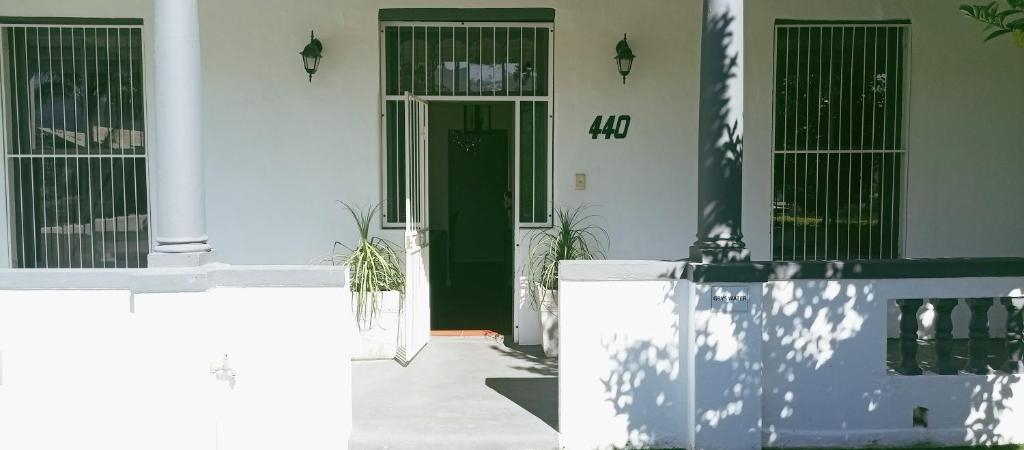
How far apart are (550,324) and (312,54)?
2885mm

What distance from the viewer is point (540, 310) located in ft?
20.5

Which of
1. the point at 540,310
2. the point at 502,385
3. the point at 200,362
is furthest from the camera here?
the point at 540,310

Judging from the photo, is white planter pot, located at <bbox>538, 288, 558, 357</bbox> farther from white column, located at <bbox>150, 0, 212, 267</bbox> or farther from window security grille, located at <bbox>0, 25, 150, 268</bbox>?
window security grille, located at <bbox>0, 25, 150, 268</bbox>

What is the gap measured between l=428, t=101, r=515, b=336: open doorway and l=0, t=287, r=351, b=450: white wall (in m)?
4.60

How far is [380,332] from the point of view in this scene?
6.14 meters

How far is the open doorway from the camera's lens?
9.86 meters

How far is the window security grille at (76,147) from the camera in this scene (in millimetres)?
6363

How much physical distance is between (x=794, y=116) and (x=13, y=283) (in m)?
5.74

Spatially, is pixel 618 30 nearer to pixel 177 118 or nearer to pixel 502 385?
pixel 502 385

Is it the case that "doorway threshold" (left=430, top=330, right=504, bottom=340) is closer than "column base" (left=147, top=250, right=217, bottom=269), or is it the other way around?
"column base" (left=147, top=250, right=217, bottom=269)

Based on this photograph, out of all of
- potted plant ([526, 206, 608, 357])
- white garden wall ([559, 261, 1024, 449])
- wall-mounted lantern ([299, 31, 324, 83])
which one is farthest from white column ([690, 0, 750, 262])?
wall-mounted lantern ([299, 31, 324, 83])

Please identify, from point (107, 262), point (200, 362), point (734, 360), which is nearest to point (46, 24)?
point (107, 262)

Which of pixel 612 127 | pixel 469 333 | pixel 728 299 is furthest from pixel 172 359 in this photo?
pixel 612 127

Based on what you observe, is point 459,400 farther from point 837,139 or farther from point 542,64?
point 837,139
